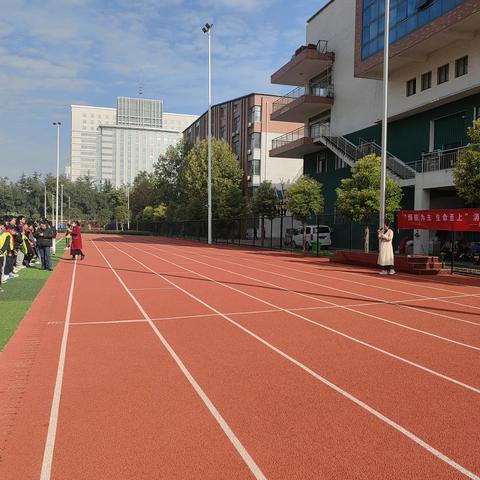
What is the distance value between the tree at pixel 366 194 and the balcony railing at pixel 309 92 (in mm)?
15361

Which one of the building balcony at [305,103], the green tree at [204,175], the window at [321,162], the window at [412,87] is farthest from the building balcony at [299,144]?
the green tree at [204,175]

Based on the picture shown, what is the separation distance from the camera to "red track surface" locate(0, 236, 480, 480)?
3.43m

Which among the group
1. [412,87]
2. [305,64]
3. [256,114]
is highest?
[256,114]

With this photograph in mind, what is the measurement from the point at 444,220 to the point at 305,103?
2136cm

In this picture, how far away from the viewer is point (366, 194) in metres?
22.1

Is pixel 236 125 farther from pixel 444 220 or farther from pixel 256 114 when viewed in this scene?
pixel 444 220

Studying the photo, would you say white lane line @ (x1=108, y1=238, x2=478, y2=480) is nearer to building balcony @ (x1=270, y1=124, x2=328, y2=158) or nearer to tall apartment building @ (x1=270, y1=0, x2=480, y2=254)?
tall apartment building @ (x1=270, y1=0, x2=480, y2=254)

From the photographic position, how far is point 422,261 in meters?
16.8

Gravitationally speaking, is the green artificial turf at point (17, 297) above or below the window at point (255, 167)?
below

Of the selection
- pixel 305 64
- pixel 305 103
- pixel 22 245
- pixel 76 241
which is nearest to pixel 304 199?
pixel 305 103

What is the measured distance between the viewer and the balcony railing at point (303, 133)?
35.8m

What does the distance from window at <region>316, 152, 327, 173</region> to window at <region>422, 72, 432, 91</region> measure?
38.0 ft

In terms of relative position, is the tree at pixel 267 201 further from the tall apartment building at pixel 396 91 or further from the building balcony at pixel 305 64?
the building balcony at pixel 305 64

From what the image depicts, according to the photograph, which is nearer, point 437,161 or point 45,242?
point 45,242
